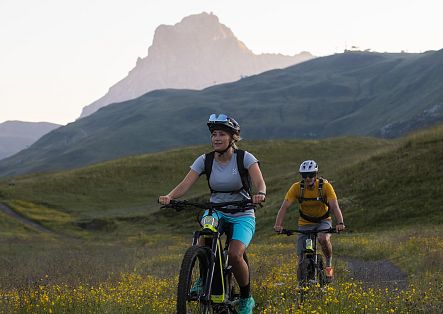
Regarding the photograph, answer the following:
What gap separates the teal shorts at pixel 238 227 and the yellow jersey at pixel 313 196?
339cm

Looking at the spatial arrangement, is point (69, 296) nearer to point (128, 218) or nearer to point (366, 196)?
point (366, 196)

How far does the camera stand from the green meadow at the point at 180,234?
862cm

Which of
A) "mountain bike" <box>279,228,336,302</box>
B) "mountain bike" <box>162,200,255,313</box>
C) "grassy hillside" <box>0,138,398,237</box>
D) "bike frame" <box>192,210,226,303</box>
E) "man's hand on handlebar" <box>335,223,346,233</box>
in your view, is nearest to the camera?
"mountain bike" <box>162,200,255,313</box>

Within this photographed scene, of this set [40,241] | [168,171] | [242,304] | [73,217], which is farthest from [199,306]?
[168,171]

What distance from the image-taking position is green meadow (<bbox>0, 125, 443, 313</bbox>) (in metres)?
8.62

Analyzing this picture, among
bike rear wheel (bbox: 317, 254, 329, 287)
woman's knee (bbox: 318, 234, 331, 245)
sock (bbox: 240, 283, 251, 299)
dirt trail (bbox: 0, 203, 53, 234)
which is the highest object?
woman's knee (bbox: 318, 234, 331, 245)

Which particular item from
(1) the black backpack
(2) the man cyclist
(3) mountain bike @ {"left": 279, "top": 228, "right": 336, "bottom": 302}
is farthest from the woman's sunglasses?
(1) the black backpack

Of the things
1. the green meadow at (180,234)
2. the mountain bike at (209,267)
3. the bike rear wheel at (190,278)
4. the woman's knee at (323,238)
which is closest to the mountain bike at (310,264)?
the woman's knee at (323,238)

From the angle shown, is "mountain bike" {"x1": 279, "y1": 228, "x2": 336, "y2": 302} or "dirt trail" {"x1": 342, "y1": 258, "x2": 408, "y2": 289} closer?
"mountain bike" {"x1": 279, "y1": 228, "x2": 336, "y2": 302}

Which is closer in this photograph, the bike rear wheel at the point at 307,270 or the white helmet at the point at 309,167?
the bike rear wheel at the point at 307,270

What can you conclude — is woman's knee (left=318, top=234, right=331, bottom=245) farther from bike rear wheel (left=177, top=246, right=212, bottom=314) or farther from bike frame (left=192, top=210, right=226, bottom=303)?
bike rear wheel (left=177, top=246, right=212, bottom=314)

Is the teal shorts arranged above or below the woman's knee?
above

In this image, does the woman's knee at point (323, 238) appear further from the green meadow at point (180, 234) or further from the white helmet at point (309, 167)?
Answer: the white helmet at point (309, 167)

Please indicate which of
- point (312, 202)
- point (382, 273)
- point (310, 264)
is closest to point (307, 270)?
point (310, 264)
